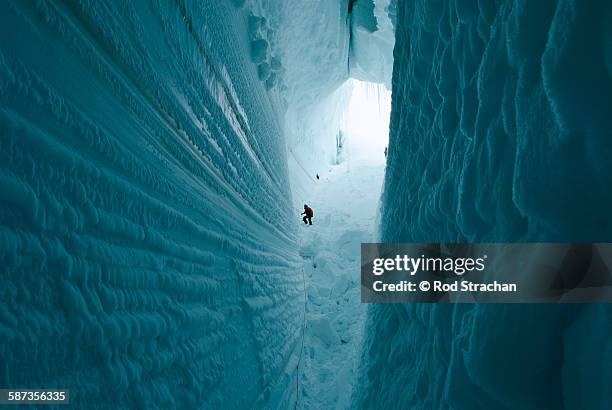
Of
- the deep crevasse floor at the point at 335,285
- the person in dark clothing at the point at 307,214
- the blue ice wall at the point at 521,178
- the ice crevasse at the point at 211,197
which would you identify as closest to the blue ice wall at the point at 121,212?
the ice crevasse at the point at 211,197

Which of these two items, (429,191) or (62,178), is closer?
(62,178)

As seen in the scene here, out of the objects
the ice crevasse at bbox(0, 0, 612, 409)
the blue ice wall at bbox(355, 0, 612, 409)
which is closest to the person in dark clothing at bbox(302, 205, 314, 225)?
the ice crevasse at bbox(0, 0, 612, 409)

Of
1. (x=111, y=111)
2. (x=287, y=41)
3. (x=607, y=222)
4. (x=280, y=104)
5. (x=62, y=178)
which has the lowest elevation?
(x=607, y=222)

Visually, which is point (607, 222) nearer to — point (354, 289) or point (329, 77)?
point (354, 289)

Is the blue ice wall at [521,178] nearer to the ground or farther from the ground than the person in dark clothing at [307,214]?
nearer to the ground

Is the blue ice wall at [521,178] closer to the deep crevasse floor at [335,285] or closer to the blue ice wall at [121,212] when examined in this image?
the blue ice wall at [121,212]

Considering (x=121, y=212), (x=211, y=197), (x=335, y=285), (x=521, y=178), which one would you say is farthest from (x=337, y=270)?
(x=521, y=178)

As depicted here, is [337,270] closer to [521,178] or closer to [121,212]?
[121,212]

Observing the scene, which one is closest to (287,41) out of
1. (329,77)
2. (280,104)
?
(280,104)
